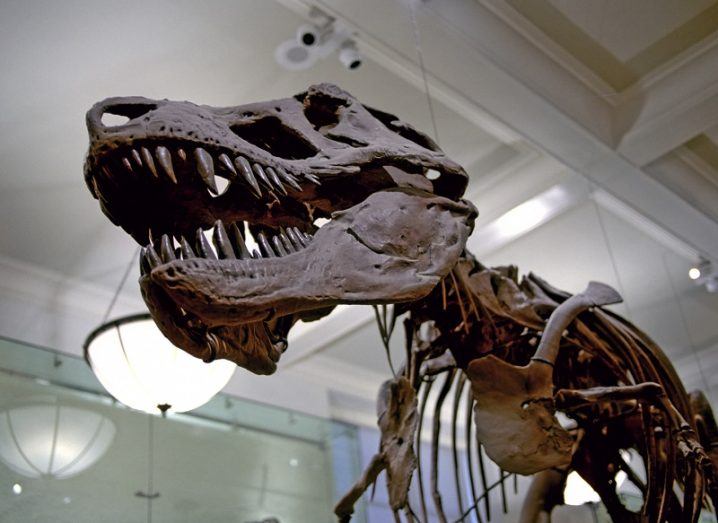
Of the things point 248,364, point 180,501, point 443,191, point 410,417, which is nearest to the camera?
point 248,364

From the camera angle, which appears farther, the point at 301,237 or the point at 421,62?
the point at 421,62

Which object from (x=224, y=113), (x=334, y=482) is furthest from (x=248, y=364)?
(x=334, y=482)

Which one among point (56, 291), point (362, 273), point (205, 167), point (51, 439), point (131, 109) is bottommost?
point (362, 273)

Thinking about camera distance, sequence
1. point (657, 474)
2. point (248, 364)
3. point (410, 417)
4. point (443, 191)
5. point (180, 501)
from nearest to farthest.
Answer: point (248, 364), point (443, 191), point (410, 417), point (657, 474), point (180, 501)

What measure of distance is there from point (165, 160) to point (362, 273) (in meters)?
0.43

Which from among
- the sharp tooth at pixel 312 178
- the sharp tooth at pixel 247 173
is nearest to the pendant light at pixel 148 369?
the sharp tooth at pixel 312 178

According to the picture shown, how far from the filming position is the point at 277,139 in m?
1.91

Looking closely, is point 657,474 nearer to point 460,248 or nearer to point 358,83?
point 460,248

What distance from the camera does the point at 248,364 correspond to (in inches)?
67.7

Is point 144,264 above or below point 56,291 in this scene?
below

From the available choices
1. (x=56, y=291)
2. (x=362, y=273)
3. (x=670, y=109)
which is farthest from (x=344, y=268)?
(x=56, y=291)

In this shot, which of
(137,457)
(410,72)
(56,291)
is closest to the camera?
(410,72)

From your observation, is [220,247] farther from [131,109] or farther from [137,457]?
[137,457]

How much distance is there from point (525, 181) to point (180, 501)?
2.27m
